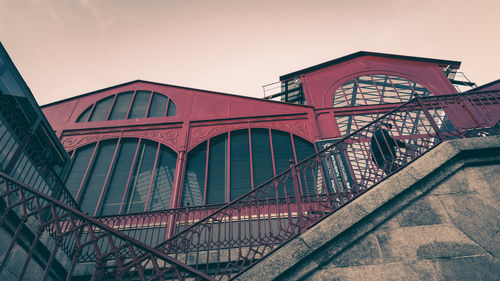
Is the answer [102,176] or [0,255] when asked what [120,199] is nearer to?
[102,176]

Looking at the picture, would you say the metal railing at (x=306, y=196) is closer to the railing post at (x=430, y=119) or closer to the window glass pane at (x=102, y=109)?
the railing post at (x=430, y=119)

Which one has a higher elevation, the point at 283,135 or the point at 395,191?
the point at 283,135

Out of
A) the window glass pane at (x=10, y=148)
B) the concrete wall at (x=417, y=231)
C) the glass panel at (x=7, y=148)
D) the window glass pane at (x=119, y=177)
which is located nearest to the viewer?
the concrete wall at (x=417, y=231)

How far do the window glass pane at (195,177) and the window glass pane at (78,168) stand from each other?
3568mm

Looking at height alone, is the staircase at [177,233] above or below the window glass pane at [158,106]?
below

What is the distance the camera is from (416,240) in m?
3.78

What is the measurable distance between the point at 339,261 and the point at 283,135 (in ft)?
23.1

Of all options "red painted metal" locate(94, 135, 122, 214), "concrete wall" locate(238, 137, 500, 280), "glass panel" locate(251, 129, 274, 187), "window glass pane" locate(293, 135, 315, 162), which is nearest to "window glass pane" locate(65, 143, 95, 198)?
"red painted metal" locate(94, 135, 122, 214)

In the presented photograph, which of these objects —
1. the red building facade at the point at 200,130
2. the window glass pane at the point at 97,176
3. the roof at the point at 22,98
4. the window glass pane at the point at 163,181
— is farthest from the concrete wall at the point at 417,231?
the window glass pane at the point at 97,176

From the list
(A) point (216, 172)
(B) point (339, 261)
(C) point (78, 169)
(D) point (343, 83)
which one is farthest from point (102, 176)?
(D) point (343, 83)

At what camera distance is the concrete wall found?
11.8 feet

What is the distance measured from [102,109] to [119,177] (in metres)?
4.21

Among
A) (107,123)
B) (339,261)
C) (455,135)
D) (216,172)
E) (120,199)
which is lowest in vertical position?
(339,261)

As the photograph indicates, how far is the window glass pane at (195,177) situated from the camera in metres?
8.91
